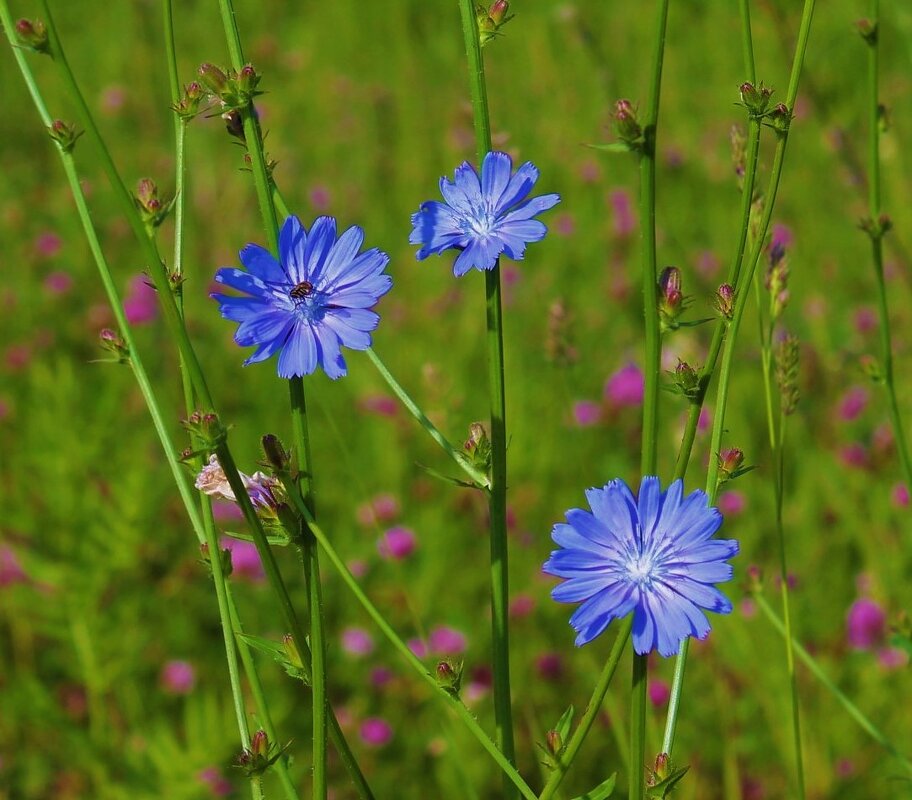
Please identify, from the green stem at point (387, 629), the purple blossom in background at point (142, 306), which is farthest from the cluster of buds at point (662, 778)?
the purple blossom in background at point (142, 306)

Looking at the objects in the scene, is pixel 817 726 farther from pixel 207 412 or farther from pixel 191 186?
pixel 191 186

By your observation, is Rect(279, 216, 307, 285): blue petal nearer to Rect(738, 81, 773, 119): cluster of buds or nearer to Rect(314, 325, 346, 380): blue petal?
Rect(314, 325, 346, 380): blue petal

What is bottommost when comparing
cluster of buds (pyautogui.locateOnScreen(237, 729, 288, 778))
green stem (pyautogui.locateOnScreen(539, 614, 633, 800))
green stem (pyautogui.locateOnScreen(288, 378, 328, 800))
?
green stem (pyautogui.locateOnScreen(539, 614, 633, 800))

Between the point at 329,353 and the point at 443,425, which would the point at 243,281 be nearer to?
the point at 329,353

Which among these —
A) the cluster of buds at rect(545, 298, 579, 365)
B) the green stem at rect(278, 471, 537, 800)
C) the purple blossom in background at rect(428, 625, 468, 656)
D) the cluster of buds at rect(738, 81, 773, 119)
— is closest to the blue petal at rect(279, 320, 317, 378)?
the green stem at rect(278, 471, 537, 800)

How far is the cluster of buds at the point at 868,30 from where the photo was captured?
4.99 ft

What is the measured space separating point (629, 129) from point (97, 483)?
1.92m

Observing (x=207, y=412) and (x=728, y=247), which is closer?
(x=207, y=412)

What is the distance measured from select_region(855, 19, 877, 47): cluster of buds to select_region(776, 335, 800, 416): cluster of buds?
50 cm

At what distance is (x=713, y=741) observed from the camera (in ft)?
7.34

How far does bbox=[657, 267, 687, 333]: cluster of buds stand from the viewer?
103cm

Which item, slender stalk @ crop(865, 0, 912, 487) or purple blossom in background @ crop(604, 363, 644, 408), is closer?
slender stalk @ crop(865, 0, 912, 487)

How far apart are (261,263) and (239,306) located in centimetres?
5

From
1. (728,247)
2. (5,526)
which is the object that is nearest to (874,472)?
(728,247)
